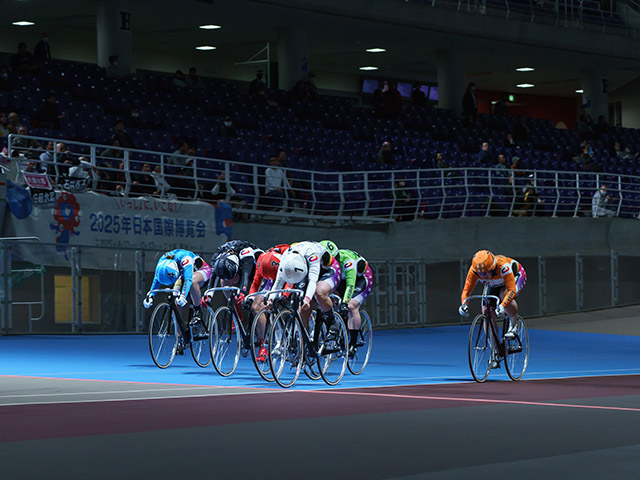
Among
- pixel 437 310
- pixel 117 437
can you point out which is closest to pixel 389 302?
pixel 437 310

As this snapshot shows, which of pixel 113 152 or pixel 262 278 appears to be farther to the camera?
pixel 113 152

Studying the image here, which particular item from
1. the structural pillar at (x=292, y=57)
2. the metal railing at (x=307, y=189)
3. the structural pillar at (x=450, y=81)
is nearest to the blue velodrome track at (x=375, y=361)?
the metal railing at (x=307, y=189)

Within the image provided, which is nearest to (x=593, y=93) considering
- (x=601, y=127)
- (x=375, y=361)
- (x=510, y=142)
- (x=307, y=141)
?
(x=601, y=127)

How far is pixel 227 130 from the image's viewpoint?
24203 mm

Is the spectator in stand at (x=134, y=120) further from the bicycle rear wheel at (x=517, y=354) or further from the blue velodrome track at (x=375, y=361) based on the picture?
the bicycle rear wheel at (x=517, y=354)

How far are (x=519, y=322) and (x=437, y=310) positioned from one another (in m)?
10.3

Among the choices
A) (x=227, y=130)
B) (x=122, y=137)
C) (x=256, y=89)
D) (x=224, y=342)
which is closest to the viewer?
(x=224, y=342)

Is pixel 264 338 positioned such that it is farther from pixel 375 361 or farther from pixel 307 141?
pixel 307 141

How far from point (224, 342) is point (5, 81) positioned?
36.7ft

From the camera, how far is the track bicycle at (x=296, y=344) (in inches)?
440

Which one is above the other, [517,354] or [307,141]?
[307,141]

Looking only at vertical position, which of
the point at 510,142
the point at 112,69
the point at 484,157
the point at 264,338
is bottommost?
the point at 264,338

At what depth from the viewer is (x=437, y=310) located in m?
23.2

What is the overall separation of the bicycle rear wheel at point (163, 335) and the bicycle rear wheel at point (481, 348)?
339cm
